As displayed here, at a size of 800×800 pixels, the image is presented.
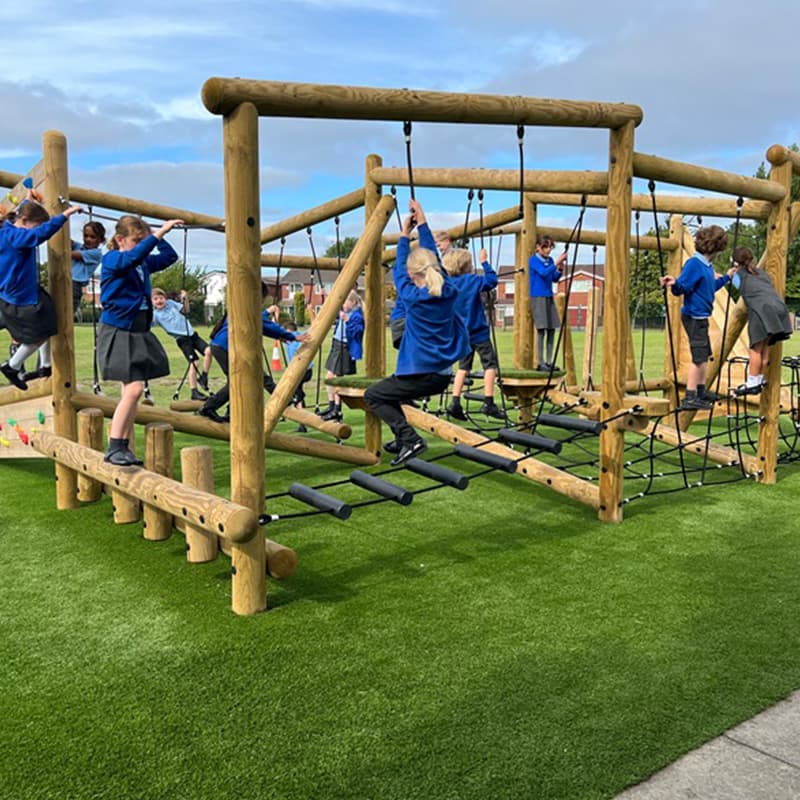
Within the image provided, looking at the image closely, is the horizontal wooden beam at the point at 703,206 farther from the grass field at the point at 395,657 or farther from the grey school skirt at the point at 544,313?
the grass field at the point at 395,657

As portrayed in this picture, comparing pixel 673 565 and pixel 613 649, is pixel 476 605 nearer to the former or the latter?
pixel 613 649

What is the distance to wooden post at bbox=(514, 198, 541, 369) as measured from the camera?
902 centimetres

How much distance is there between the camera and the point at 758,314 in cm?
699

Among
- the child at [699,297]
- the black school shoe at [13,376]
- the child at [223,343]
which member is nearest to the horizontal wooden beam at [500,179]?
the child at [223,343]

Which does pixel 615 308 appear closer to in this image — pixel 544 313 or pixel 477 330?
pixel 477 330

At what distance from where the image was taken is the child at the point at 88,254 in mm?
8211

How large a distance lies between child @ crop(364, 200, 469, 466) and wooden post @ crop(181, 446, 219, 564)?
4.09 ft

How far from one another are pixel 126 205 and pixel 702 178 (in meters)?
4.79

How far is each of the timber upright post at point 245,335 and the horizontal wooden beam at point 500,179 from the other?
2.51 metres

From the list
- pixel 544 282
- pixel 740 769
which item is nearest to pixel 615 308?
pixel 740 769

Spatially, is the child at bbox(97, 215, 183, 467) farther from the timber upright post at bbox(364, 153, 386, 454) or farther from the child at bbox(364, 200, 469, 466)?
the timber upright post at bbox(364, 153, 386, 454)

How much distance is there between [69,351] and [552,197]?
16.8 ft

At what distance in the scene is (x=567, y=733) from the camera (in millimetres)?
2865

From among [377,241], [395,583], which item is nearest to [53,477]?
[377,241]
